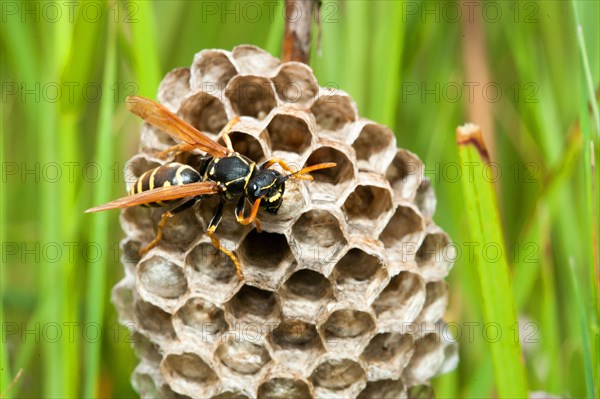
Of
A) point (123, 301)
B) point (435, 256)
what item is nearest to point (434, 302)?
point (435, 256)

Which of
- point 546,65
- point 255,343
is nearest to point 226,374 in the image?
point 255,343

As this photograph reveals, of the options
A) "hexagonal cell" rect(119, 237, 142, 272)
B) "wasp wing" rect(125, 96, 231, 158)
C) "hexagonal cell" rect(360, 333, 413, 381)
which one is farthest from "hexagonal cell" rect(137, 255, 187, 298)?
"hexagonal cell" rect(360, 333, 413, 381)

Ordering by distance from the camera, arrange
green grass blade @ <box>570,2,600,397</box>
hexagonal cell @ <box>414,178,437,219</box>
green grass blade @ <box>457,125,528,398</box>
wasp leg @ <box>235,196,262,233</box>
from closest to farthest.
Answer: green grass blade @ <box>457,125,528,398</box> → green grass blade @ <box>570,2,600,397</box> → wasp leg @ <box>235,196,262,233</box> → hexagonal cell @ <box>414,178,437,219</box>

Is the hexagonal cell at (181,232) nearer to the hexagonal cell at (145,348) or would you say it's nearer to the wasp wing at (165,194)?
the wasp wing at (165,194)

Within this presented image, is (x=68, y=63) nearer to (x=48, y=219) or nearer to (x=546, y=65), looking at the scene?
(x=48, y=219)

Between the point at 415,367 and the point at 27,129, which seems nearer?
the point at 415,367

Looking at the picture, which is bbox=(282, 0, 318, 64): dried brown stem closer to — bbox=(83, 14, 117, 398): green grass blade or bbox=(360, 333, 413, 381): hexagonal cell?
bbox=(83, 14, 117, 398): green grass blade
